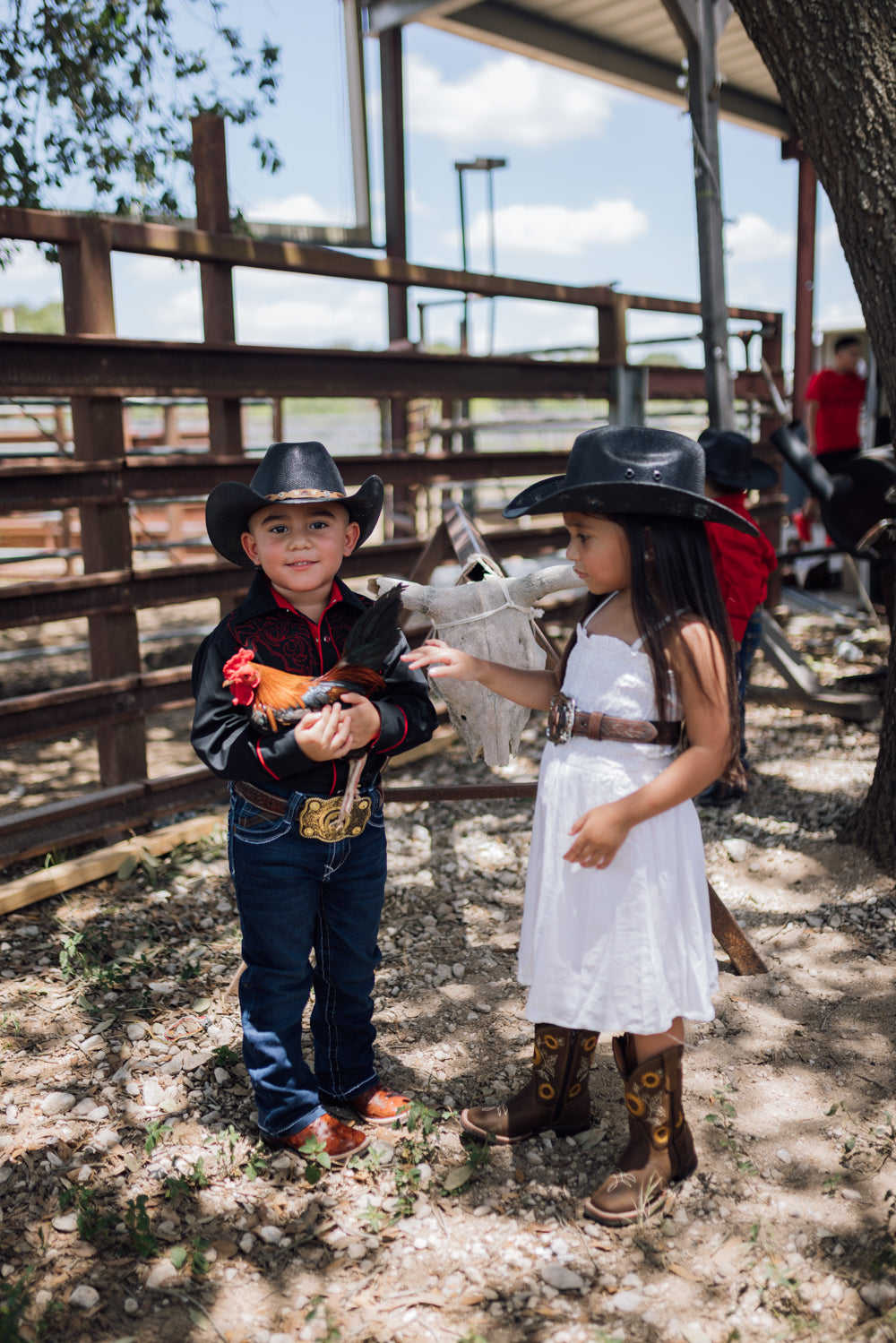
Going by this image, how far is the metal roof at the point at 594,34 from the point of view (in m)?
8.10

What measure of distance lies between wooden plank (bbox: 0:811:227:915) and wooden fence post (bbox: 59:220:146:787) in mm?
270

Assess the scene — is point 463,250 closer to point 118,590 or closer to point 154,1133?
point 118,590

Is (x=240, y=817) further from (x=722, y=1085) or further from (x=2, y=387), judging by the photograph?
(x=2, y=387)

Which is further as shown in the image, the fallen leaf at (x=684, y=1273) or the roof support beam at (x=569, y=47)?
the roof support beam at (x=569, y=47)

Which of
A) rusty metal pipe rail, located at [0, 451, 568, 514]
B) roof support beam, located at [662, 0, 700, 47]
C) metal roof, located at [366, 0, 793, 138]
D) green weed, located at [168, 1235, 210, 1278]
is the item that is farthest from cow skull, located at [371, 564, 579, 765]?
metal roof, located at [366, 0, 793, 138]

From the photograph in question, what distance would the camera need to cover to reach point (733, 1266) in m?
1.95

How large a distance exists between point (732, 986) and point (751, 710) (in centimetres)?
302

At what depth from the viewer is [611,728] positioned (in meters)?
1.97

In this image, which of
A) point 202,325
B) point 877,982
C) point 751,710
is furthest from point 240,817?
point 751,710

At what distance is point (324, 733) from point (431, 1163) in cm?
100

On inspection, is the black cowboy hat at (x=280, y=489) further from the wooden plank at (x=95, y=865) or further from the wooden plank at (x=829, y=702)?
the wooden plank at (x=829, y=702)

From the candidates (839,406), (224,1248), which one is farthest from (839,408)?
(224,1248)

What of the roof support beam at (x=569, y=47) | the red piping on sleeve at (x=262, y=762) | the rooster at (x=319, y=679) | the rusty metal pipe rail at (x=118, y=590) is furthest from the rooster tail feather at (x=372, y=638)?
the roof support beam at (x=569, y=47)

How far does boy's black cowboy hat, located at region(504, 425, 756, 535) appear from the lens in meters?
1.90
